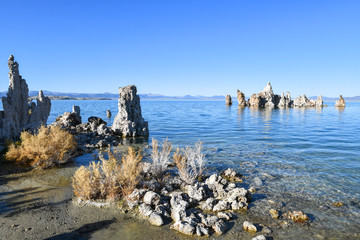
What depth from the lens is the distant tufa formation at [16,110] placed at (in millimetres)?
16734

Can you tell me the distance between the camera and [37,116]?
20.7 meters

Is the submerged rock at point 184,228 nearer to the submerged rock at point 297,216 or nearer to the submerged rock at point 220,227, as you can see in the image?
the submerged rock at point 220,227

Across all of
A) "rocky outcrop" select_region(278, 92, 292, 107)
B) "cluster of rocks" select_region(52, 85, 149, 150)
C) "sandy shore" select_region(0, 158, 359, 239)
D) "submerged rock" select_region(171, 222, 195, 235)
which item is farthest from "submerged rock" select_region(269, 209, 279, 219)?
"rocky outcrop" select_region(278, 92, 292, 107)

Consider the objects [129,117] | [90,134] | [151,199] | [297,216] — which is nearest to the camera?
[297,216]

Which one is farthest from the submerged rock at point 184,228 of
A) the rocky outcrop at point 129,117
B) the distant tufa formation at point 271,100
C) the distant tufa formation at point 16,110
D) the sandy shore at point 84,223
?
the distant tufa formation at point 271,100

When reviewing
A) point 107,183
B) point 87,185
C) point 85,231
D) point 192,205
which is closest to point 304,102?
point 192,205

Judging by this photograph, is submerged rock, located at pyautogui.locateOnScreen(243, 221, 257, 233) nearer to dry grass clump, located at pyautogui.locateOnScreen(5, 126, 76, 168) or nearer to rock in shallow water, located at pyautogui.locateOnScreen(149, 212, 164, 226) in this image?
rock in shallow water, located at pyautogui.locateOnScreen(149, 212, 164, 226)

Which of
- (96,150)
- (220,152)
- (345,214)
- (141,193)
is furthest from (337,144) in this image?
(96,150)

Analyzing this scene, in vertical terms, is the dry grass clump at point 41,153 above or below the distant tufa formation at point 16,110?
below

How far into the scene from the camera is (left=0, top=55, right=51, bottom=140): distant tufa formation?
16.7 metres

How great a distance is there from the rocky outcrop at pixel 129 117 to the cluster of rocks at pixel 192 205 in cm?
1528

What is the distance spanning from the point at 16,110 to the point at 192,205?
17.7 metres

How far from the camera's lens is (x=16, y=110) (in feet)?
59.3

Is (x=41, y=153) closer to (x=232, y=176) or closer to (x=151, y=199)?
(x=151, y=199)
